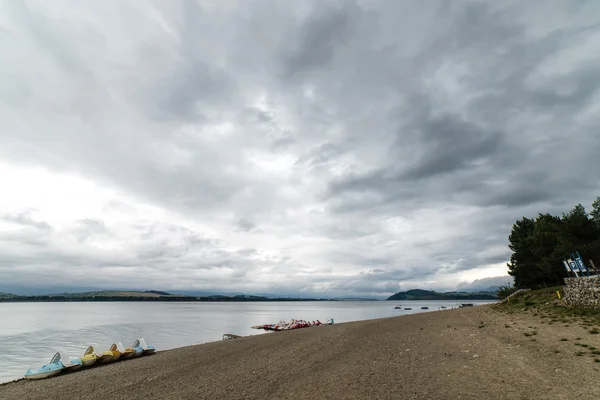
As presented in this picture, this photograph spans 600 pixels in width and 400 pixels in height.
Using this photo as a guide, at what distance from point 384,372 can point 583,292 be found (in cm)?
1972

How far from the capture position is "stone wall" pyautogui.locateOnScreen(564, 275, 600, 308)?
21.9 meters

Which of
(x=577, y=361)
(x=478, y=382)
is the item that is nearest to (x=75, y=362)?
(x=478, y=382)

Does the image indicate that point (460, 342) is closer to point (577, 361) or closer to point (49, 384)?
point (577, 361)

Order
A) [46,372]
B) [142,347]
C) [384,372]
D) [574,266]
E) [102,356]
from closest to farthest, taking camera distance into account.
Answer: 1. [384,372]
2. [46,372]
3. [574,266]
4. [102,356]
5. [142,347]

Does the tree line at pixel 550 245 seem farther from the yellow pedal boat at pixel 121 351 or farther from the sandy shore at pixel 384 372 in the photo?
the yellow pedal boat at pixel 121 351

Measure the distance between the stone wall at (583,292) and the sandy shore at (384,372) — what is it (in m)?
4.12

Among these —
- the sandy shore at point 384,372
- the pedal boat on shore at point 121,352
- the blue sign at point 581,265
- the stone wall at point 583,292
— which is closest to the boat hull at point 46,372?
the sandy shore at point 384,372

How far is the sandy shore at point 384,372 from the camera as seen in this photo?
10.9 m

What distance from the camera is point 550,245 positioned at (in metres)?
43.9

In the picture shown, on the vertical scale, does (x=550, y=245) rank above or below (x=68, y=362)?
above

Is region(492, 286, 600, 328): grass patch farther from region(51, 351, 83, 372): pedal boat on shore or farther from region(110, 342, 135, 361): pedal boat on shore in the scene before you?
region(51, 351, 83, 372): pedal boat on shore

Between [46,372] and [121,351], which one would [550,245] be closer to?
[121,351]

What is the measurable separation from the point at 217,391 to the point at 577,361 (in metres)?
14.4

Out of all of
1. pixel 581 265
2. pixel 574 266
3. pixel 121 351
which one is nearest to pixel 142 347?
pixel 121 351
